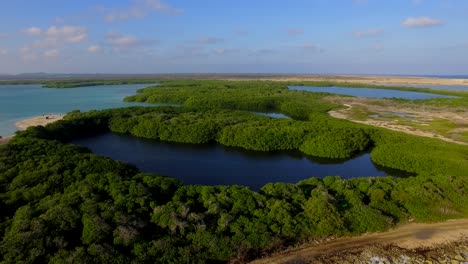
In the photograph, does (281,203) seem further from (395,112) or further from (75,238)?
(395,112)

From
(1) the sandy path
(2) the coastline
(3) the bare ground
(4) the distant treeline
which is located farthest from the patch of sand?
(3) the bare ground

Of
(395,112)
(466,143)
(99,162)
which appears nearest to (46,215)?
(99,162)

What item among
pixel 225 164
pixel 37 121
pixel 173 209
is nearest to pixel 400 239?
pixel 173 209

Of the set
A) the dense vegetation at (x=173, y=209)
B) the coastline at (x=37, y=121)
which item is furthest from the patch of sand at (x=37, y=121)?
the dense vegetation at (x=173, y=209)

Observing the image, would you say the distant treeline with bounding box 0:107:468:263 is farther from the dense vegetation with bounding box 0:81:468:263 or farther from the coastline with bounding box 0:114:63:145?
the coastline with bounding box 0:114:63:145

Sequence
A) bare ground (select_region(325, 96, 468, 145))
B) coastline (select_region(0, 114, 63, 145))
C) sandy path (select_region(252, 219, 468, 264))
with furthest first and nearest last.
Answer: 1. coastline (select_region(0, 114, 63, 145))
2. bare ground (select_region(325, 96, 468, 145))
3. sandy path (select_region(252, 219, 468, 264))

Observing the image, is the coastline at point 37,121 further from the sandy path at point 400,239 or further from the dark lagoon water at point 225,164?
the sandy path at point 400,239
